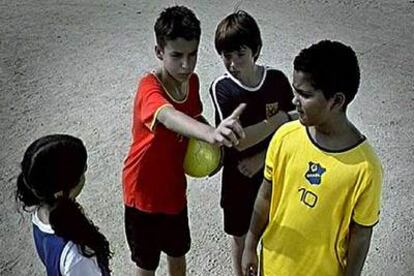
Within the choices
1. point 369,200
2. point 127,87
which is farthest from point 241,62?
point 127,87

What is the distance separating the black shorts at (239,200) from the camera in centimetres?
329

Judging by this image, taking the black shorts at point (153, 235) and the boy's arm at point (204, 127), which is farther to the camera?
the black shorts at point (153, 235)

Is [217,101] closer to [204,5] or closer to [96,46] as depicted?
[96,46]

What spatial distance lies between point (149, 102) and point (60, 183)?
59cm

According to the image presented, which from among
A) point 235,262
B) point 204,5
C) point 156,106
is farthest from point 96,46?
point 156,106

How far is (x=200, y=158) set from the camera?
10.1 feet

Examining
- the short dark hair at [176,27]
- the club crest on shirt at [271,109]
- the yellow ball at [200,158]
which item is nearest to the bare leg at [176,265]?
the yellow ball at [200,158]

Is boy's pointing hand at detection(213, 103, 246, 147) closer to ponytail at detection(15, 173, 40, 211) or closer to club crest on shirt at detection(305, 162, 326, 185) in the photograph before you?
club crest on shirt at detection(305, 162, 326, 185)

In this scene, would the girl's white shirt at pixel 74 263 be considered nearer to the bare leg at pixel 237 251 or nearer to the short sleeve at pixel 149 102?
the short sleeve at pixel 149 102

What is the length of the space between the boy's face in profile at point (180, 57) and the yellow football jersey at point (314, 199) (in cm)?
54

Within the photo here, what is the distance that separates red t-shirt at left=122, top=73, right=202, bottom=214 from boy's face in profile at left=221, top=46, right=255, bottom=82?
17 centimetres

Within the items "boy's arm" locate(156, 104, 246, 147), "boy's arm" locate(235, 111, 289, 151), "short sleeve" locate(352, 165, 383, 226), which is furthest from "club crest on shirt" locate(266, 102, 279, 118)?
"short sleeve" locate(352, 165, 383, 226)

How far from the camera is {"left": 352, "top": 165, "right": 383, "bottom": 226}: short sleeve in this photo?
95.6 inches

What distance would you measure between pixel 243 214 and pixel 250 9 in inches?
157
